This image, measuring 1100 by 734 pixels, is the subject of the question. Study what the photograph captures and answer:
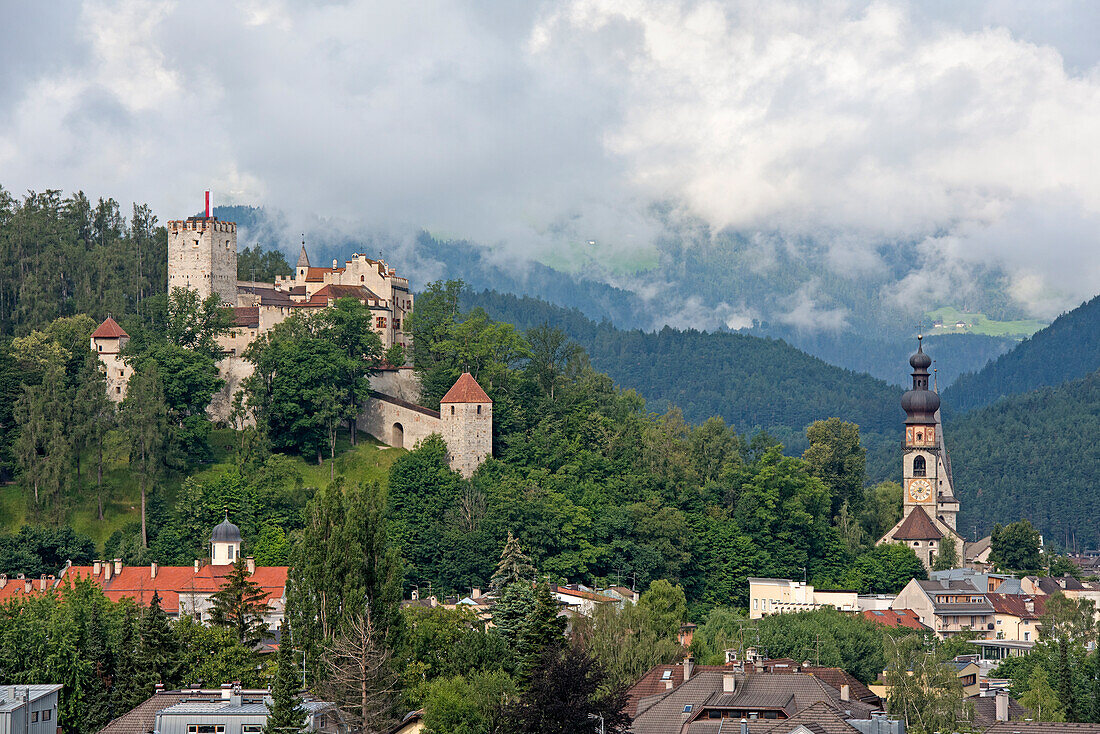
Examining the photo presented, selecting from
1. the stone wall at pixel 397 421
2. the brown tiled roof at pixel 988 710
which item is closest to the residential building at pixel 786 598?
the stone wall at pixel 397 421

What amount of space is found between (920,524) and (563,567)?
Result: 121 ft

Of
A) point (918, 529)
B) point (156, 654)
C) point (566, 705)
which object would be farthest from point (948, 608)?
point (566, 705)

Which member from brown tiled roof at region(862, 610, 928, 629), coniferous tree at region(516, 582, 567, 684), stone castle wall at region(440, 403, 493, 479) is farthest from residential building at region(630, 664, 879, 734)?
brown tiled roof at region(862, 610, 928, 629)

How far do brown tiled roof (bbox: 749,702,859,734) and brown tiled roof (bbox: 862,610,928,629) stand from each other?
44.9m

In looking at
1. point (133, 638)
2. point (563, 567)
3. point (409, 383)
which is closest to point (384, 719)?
point (133, 638)

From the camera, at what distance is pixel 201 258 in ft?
370

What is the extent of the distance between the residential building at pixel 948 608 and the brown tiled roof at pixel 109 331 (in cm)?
5138

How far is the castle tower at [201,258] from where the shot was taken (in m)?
112

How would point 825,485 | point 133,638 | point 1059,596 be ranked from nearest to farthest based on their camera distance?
point 133,638, point 1059,596, point 825,485

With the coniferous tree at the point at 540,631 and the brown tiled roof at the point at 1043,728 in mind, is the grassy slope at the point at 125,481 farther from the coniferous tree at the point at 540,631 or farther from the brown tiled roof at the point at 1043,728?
the brown tiled roof at the point at 1043,728

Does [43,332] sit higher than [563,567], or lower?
higher

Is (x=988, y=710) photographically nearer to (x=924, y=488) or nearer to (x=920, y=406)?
(x=924, y=488)

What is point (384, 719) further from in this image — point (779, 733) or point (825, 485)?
point (825, 485)

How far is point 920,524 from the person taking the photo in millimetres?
124938
